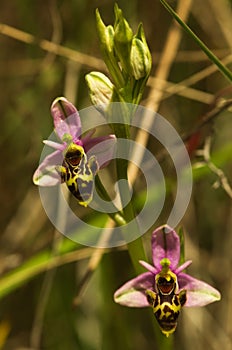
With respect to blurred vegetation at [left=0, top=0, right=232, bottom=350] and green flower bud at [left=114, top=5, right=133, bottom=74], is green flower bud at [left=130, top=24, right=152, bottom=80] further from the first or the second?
blurred vegetation at [left=0, top=0, right=232, bottom=350]

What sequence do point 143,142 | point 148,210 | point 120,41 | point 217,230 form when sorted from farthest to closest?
1. point 217,230
2. point 143,142
3. point 148,210
4. point 120,41

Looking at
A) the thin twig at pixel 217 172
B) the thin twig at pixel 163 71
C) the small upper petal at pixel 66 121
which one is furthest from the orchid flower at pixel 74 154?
the thin twig at pixel 163 71

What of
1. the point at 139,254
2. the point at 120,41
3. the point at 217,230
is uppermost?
the point at 120,41

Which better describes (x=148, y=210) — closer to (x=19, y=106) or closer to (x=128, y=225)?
(x=128, y=225)

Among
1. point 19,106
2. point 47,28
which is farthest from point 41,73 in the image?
point 47,28

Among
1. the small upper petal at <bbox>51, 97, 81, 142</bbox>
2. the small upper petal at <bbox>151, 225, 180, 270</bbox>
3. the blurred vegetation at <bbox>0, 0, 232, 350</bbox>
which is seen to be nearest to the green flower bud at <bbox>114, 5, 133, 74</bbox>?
the small upper petal at <bbox>51, 97, 81, 142</bbox>

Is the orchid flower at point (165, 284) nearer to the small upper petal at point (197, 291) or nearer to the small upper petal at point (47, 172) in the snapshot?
the small upper petal at point (197, 291)

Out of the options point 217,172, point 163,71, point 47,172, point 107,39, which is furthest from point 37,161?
point 107,39
